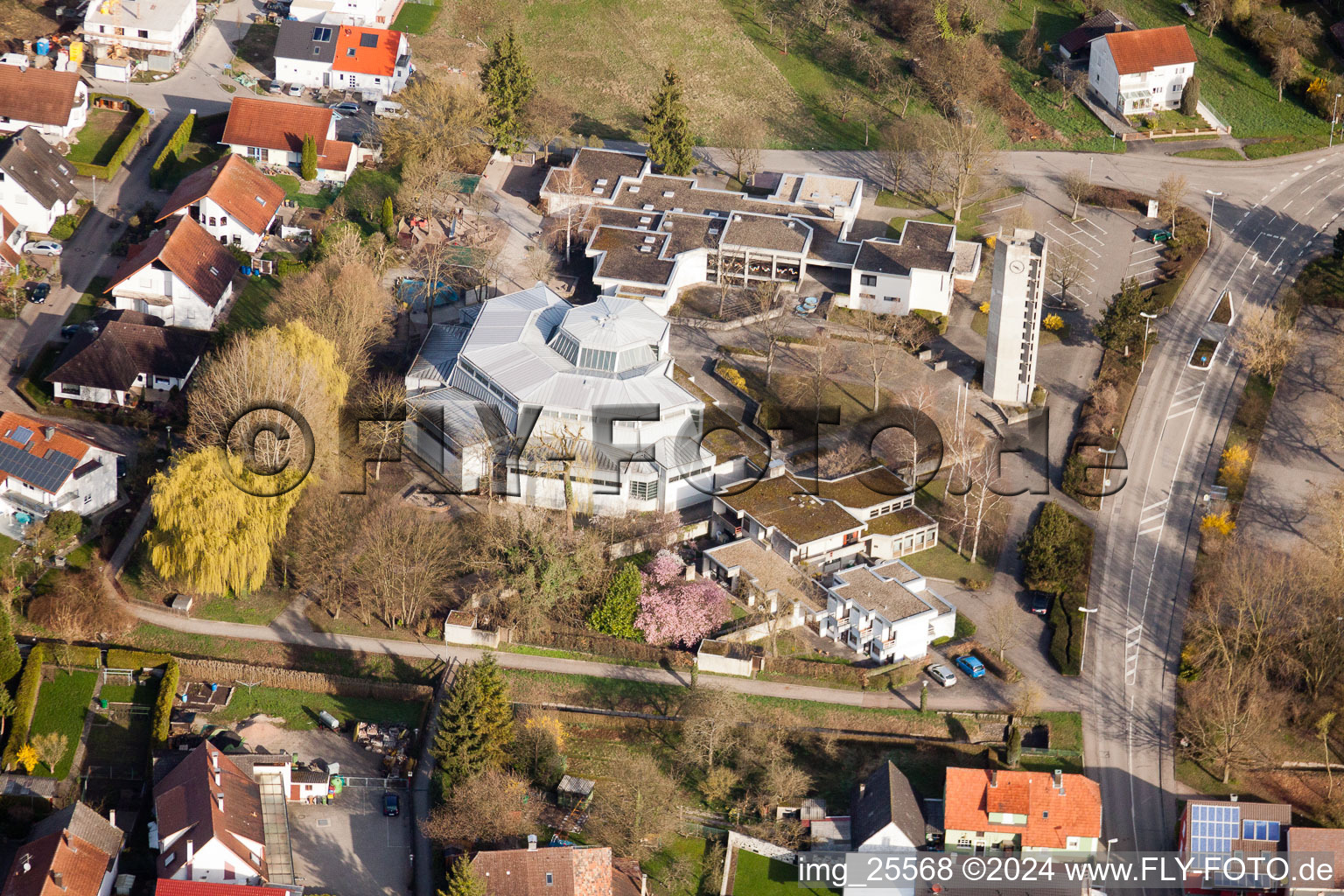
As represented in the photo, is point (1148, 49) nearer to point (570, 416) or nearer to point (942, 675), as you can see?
point (570, 416)

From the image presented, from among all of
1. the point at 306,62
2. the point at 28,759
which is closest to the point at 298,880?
the point at 28,759

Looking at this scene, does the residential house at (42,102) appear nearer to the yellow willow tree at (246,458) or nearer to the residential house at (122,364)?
the residential house at (122,364)

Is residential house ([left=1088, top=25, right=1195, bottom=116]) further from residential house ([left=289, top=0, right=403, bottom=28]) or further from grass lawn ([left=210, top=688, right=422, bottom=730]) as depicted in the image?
grass lawn ([left=210, top=688, right=422, bottom=730])

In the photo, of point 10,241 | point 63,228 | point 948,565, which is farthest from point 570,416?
point 10,241

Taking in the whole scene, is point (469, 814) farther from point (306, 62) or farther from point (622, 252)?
point (306, 62)

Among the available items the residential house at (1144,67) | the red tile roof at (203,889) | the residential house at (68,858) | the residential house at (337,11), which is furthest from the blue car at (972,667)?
the residential house at (337,11)

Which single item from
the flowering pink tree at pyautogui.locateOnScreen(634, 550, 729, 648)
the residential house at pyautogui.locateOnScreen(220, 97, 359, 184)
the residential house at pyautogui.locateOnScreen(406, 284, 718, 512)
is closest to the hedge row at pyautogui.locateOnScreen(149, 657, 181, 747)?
the residential house at pyautogui.locateOnScreen(406, 284, 718, 512)
